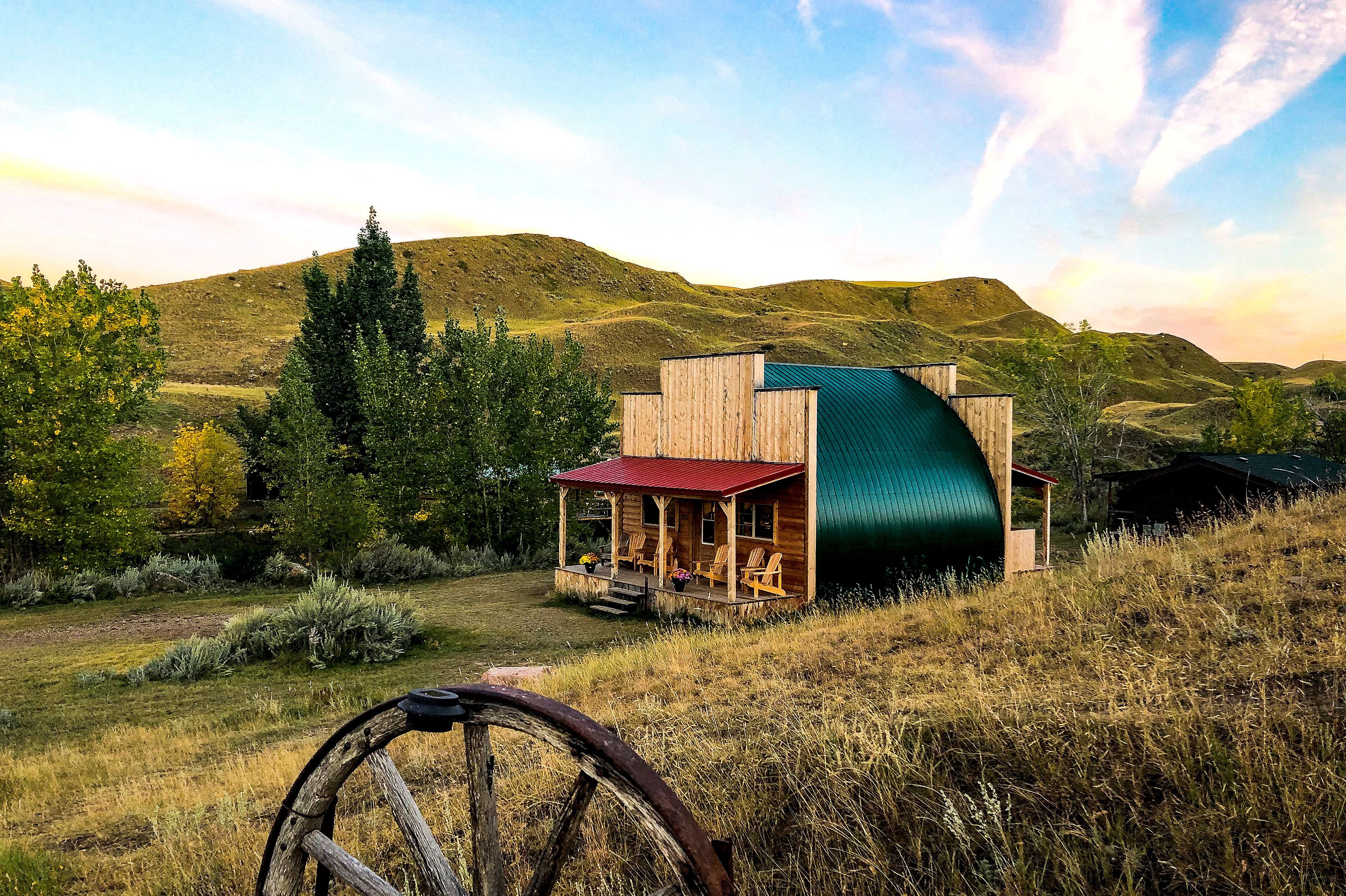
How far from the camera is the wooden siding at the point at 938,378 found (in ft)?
67.8

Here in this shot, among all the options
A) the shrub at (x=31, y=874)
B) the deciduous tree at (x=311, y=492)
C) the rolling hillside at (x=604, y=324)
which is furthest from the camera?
the rolling hillside at (x=604, y=324)

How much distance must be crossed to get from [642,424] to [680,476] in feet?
12.1

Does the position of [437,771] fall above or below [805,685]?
below

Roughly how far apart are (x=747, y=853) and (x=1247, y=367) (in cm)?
15719

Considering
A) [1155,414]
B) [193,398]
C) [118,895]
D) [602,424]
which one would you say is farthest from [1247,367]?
[118,895]

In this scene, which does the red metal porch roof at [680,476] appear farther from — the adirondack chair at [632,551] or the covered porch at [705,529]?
the adirondack chair at [632,551]

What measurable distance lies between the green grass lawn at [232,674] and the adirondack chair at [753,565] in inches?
97.4

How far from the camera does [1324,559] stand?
7.18m

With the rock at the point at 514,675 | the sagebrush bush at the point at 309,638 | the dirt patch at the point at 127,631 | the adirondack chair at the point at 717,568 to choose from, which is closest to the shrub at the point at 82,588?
the dirt patch at the point at 127,631

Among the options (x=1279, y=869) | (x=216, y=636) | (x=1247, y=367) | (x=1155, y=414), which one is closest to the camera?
(x=1279, y=869)

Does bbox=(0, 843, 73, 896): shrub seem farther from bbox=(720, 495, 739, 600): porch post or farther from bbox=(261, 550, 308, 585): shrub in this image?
bbox=(261, 550, 308, 585): shrub

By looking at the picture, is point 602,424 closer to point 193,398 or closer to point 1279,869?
point 1279,869

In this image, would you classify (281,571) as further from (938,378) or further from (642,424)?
(938,378)

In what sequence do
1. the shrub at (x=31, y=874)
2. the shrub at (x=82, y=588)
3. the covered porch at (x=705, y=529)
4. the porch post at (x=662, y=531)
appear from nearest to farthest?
1. the shrub at (x=31, y=874)
2. the covered porch at (x=705, y=529)
3. the porch post at (x=662, y=531)
4. the shrub at (x=82, y=588)
